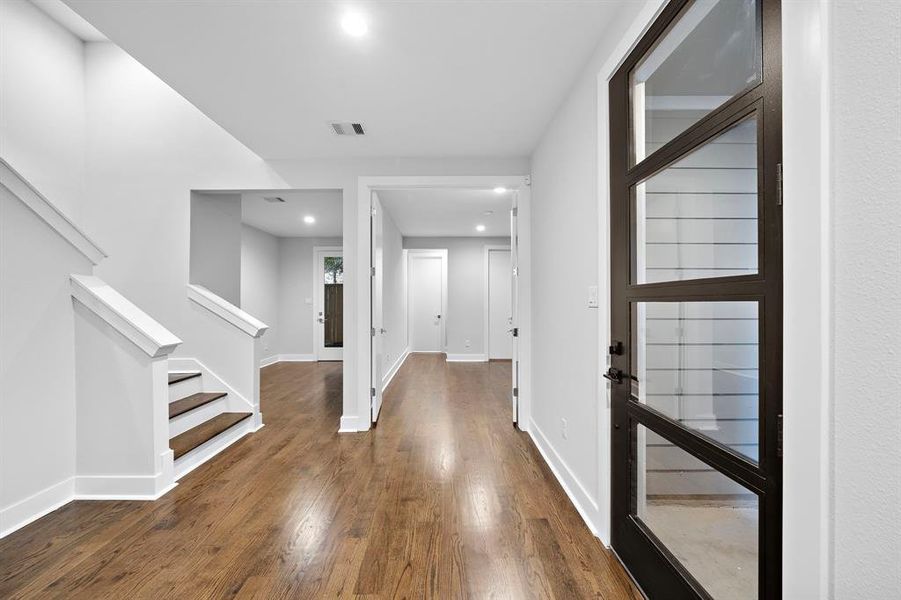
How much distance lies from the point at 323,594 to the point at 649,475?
1357 mm

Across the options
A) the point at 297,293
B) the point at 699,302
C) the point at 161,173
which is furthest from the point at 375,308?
the point at 297,293

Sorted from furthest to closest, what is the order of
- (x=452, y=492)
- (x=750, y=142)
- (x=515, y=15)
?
(x=452, y=492) → (x=515, y=15) → (x=750, y=142)

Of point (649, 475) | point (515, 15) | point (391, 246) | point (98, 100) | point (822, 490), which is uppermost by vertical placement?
point (98, 100)

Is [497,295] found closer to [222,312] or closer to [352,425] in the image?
[352,425]

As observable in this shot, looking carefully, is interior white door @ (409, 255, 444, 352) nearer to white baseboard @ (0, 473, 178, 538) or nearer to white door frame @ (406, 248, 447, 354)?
white door frame @ (406, 248, 447, 354)

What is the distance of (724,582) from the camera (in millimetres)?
1130

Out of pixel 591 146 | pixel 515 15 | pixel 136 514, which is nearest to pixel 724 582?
pixel 591 146

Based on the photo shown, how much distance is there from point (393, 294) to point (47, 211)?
4303 millimetres

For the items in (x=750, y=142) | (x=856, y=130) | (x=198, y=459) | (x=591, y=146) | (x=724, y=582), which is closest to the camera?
(x=856, y=130)

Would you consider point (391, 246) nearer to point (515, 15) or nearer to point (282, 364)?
point (282, 364)

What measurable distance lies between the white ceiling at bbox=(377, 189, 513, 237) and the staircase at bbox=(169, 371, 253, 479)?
2.55 metres

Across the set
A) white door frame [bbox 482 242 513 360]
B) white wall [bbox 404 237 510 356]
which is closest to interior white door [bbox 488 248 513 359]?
white door frame [bbox 482 242 513 360]

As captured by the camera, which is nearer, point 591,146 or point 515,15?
point 515,15

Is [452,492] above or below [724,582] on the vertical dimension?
below
